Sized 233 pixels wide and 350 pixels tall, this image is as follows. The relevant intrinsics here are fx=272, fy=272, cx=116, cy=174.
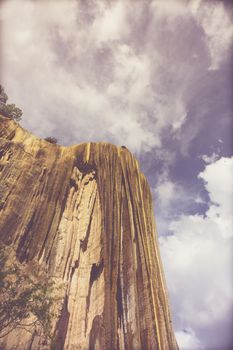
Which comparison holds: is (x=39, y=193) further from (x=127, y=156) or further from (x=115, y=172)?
(x=127, y=156)

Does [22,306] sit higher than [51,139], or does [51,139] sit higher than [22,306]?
[51,139]

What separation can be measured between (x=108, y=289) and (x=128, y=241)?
4.38m

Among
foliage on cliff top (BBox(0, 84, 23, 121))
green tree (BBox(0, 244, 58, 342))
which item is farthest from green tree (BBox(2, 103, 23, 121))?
green tree (BBox(0, 244, 58, 342))

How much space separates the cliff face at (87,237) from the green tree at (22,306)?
0.74 meters

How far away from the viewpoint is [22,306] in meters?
15.4

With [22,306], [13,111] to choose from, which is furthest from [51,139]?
[22,306]

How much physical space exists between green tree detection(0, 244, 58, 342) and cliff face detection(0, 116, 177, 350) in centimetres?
74

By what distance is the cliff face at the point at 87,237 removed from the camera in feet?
59.3

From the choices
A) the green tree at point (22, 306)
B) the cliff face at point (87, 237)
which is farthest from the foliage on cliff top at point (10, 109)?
the green tree at point (22, 306)

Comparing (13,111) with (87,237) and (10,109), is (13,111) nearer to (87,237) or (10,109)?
(10,109)

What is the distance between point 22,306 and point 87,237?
8.37m

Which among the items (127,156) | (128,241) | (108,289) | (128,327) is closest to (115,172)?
(127,156)

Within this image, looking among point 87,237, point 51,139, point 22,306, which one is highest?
point 51,139

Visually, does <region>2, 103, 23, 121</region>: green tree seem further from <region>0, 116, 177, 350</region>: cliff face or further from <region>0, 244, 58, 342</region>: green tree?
<region>0, 244, 58, 342</region>: green tree
